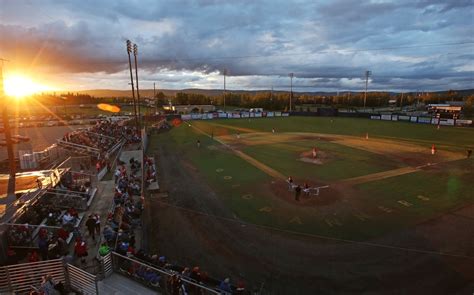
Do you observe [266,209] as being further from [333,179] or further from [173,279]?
[173,279]

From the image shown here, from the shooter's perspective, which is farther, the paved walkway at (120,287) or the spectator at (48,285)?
the paved walkway at (120,287)

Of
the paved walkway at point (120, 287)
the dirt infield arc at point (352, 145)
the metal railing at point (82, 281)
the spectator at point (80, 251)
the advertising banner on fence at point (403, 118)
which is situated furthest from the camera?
the advertising banner on fence at point (403, 118)

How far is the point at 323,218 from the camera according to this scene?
1867 cm

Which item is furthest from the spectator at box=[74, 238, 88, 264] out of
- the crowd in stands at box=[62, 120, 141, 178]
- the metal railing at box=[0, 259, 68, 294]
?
the crowd in stands at box=[62, 120, 141, 178]

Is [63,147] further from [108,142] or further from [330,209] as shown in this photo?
[330,209]

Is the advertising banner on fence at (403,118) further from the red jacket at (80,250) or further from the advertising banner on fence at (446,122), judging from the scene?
the red jacket at (80,250)

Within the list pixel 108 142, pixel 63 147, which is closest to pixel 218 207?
pixel 63 147

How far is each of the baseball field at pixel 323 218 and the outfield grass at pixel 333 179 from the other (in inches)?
3.8

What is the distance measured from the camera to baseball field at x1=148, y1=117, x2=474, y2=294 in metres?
13.4

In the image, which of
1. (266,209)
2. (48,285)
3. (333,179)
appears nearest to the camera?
(48,285)

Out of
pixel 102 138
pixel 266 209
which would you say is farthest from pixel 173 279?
pixel 102 138

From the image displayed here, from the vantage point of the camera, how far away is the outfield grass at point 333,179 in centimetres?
1827

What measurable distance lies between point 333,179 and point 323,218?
29.5ft

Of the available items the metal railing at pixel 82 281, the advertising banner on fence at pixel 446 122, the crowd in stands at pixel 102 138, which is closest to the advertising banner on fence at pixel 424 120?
the advertising banner on fence at pixel 446 122
